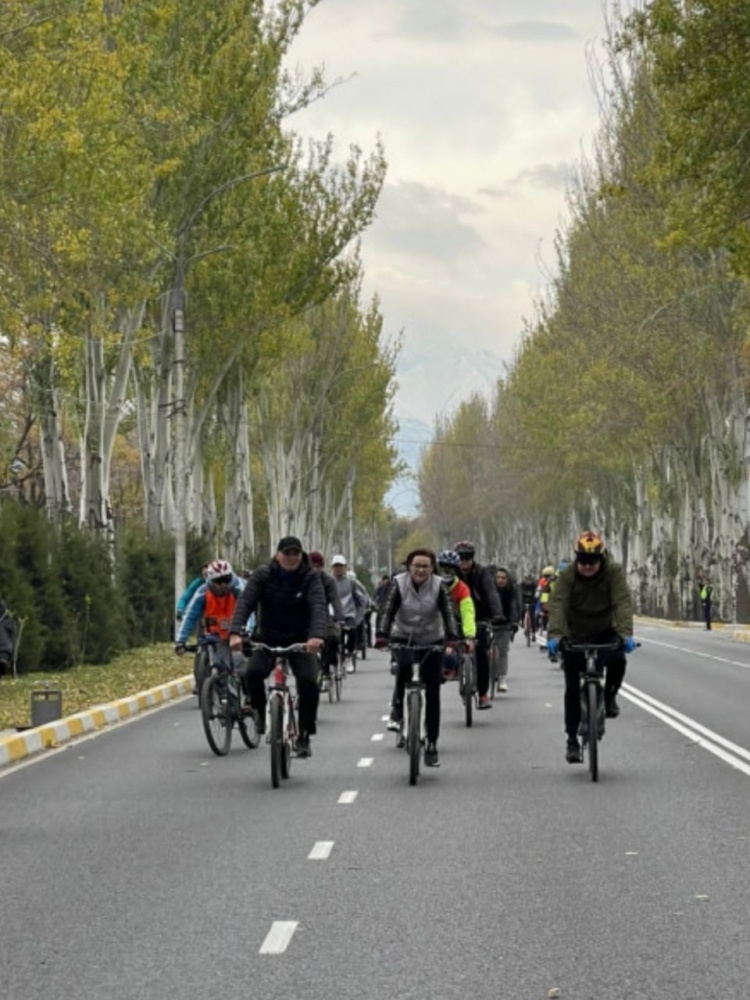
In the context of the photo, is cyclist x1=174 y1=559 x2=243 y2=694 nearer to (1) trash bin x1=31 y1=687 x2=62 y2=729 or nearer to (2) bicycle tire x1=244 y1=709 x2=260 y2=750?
(2) bicycle tire x1=244 y1=709 x2=260 y2=750

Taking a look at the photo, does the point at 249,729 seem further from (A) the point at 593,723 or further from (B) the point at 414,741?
(A) the point at 593,723

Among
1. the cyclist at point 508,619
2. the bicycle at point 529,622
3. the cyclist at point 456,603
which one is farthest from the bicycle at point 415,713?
the bicycle at point 529,622

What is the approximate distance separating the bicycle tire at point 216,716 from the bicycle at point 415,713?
1.95 metres

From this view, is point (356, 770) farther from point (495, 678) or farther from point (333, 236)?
point (333, 236)

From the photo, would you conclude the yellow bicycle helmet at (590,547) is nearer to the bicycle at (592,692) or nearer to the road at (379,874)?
the bicycle at (592,692)

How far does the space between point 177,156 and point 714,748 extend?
22.0m

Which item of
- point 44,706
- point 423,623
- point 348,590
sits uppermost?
point 348,590

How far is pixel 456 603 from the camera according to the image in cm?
1691

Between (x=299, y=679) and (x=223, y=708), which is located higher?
(x=299, y=679)

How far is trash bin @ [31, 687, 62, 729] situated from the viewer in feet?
60.0

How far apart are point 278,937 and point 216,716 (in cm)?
844

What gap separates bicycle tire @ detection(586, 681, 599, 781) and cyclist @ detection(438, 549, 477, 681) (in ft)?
7.22

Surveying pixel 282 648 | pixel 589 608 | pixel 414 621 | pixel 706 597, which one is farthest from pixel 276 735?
pixel 706 597

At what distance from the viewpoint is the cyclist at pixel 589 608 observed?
1355 cm
